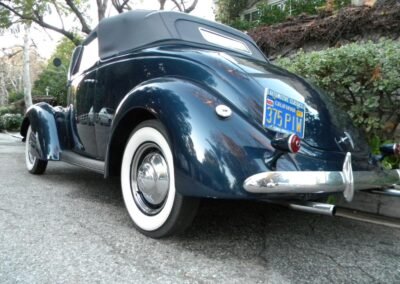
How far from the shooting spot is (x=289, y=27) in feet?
26.1

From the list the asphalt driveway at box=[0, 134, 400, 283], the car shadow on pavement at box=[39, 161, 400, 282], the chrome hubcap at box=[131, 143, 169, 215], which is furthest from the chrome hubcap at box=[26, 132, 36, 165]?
the chrome hubcap at box=[131, 143, 169, 215]

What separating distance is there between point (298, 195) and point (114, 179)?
283 cm

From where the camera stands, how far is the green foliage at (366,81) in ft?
13.0

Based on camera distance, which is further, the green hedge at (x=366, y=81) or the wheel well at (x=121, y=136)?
the green hedge at (x=366, y=81)

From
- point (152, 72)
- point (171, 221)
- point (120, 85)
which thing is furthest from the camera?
point (120, 85)

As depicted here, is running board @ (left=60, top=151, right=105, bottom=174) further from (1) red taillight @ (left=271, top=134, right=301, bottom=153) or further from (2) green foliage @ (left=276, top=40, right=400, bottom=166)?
(2) green foliage @ (left=276, top=40, right=400, bottom=166)

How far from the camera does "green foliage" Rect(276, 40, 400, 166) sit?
13.0 ft

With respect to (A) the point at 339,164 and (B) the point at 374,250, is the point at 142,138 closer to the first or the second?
(A) the point at 339,164

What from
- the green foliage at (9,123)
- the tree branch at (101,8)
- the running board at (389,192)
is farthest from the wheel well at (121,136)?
the green foliage at (9,123)

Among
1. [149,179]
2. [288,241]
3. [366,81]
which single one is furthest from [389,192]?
[366,81]

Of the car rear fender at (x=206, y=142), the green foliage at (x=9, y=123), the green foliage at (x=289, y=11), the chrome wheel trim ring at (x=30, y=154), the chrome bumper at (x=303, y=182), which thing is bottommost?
the green foliage at (x=9, y=123)

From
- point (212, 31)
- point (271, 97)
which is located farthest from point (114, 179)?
point (271, 97)

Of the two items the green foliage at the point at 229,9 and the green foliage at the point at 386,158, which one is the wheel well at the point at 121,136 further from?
the green foliage at the point at 229,9

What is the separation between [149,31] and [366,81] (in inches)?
89.3
